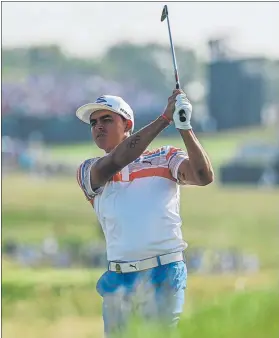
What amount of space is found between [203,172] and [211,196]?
133ft

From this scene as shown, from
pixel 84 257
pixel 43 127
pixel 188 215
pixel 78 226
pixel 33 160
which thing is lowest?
pixel 84 257

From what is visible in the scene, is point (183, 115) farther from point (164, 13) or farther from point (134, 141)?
point (164, 13)

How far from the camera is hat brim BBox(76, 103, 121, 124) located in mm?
4789

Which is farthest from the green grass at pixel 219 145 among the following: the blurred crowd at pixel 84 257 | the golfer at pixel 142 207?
the golfer at pixel 142 207

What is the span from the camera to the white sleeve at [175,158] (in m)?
4.64

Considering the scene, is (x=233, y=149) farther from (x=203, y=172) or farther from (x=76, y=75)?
(x=203, y=172)

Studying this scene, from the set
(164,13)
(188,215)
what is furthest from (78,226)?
(164,13)

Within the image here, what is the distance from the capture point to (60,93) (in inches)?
1946

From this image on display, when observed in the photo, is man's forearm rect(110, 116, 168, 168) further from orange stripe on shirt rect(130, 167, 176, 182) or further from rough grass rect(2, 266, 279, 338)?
rough grass rect(2, 266, 279, 338)

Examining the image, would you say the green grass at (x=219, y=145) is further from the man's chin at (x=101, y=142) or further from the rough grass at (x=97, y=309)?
the man's chin at (x=101, y=142)

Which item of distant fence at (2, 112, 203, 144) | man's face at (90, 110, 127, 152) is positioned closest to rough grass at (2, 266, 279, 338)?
man's face at (90, 110, 127, 152)

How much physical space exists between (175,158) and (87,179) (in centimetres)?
38

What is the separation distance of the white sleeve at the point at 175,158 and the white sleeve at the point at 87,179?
30 centimetres

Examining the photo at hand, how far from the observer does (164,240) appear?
15.2 ft
